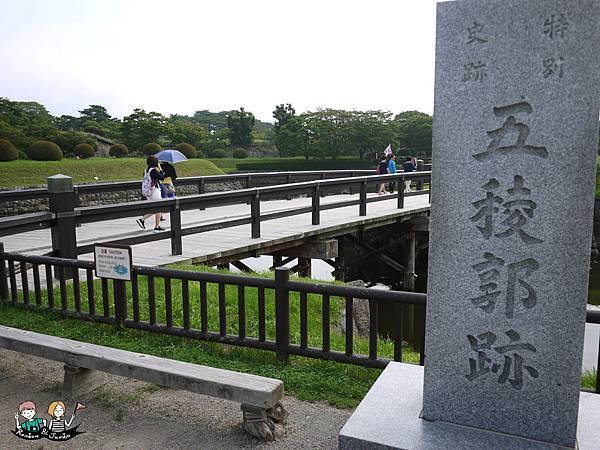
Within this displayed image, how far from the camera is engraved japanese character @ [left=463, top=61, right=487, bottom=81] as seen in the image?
270 centimetres

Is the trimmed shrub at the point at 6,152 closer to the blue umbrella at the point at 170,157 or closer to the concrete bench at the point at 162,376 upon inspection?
the blue umbrella at the point at 170,157

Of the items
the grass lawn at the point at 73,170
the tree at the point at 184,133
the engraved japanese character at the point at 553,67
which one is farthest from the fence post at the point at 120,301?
the tree at the point at 184,133

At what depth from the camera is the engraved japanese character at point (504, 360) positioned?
2758 mm

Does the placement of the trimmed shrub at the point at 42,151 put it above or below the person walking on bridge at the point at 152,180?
above

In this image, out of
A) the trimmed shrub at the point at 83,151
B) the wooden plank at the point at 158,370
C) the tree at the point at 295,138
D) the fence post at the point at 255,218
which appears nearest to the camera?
the wooden plank at the point at 158,370

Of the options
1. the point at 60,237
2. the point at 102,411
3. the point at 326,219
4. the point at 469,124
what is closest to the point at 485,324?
the point at 469,124

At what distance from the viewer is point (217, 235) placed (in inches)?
412

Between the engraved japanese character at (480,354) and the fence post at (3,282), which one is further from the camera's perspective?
the fence post at (3,282)

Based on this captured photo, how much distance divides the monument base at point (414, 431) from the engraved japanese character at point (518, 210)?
107 cm

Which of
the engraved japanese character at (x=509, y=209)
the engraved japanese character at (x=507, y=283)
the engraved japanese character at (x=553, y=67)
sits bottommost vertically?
the engraved japanese character at (x=507, y=283)

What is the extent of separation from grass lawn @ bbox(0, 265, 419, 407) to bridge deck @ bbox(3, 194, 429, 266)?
5.54ft

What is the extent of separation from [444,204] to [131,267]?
135 inches

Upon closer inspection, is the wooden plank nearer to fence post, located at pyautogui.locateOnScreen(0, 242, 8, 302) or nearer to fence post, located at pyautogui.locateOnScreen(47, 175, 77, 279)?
fence post, located at pyautogui.locateOnScreen(0, 242, 8, 302)

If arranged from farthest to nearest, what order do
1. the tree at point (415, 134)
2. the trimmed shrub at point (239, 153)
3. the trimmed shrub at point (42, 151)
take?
the trimmed shrub at point (239, 153), the tree at point (415, 134), the trimmed shrub at point (42, 151)
